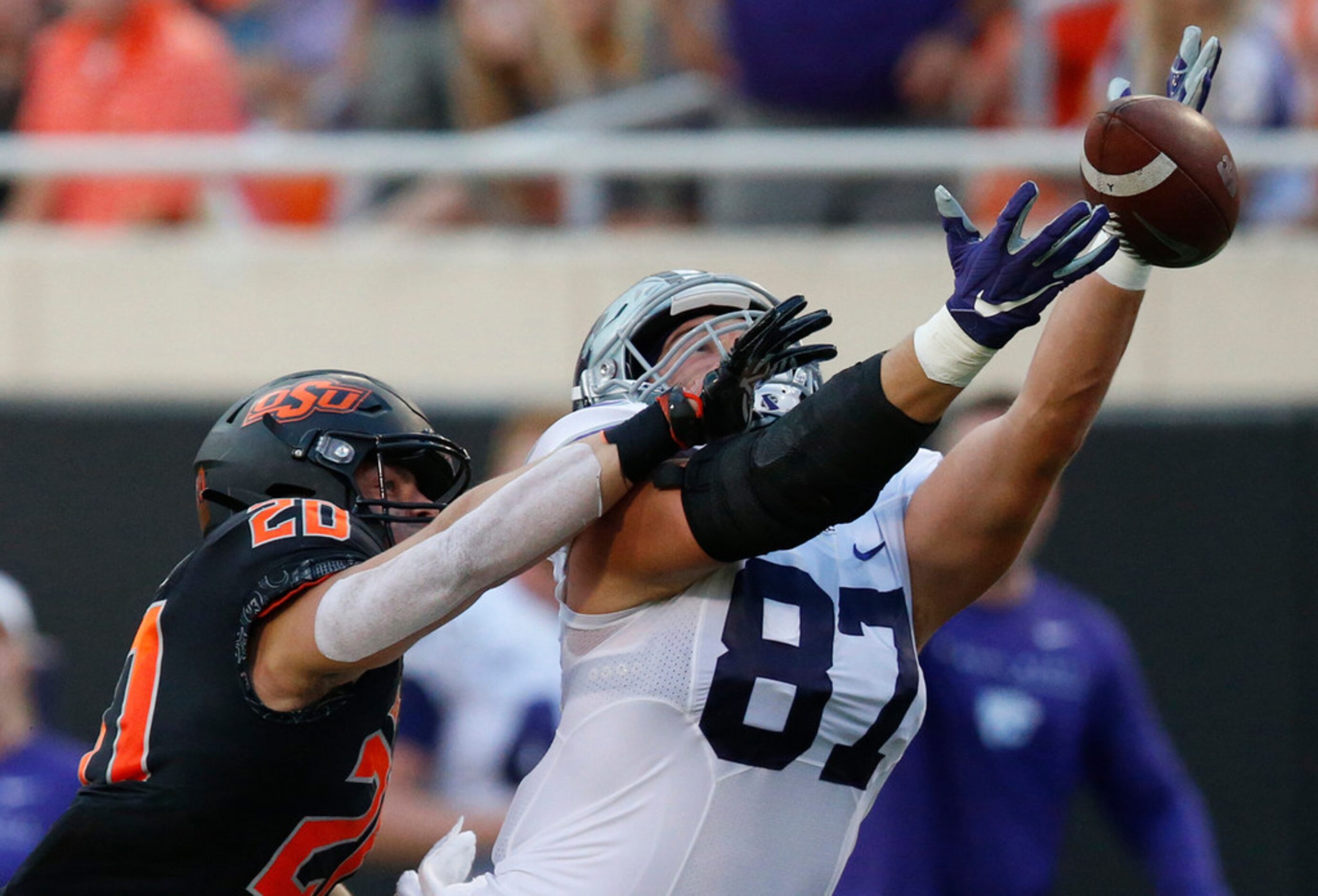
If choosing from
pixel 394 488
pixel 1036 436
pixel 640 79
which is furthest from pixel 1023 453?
pixel 640 79

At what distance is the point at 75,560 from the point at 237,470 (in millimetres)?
3819

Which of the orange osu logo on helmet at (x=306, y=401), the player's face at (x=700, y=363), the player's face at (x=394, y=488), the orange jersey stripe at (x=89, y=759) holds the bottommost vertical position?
the orange jersey stripe at (x=89, y=759)

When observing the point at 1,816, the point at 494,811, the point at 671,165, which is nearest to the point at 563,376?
the point at 671,165

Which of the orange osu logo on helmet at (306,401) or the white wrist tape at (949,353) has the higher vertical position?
the white wrist tape at (949,353)

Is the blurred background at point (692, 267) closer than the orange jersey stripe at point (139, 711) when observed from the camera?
No

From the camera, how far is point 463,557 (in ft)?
9.36

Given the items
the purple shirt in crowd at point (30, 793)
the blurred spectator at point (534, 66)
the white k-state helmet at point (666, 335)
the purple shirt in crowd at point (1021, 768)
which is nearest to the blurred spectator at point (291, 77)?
the blurred spectator at point (534, 66)

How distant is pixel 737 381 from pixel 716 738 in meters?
0.54

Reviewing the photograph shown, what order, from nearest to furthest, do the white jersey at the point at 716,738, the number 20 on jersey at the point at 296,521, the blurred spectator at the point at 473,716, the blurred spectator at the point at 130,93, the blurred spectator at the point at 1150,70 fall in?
the white jersey at the point at 716,738 → the number 20 on jersey at the point at 296,521 → the blurred spectator at the point at 473,716 → the blurred spectator at the point at 1150,70 → the blurred spectator at the point at 130,93

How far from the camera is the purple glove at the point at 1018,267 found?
8.93 feet

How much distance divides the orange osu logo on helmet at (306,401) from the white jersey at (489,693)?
81.1 inches

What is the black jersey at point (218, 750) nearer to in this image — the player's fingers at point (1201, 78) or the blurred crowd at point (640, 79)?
the player's fingers at point (1201, 78)

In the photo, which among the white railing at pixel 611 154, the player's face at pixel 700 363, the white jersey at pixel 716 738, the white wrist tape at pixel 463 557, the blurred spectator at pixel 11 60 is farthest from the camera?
the blurred spectator at pixel 11 60

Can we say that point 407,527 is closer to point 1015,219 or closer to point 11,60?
point 1015,219
